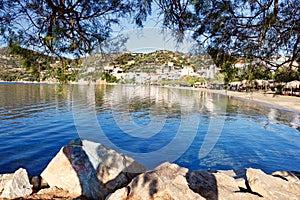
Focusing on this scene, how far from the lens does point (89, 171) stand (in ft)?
12.4

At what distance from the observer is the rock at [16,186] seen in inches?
140

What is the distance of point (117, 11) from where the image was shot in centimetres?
316

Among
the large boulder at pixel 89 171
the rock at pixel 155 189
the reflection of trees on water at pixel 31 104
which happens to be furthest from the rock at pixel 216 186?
the reflection of trees on water at pixel 31 104

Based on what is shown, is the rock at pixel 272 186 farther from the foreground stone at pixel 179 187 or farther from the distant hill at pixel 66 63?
the distant hill at pixel 66 63

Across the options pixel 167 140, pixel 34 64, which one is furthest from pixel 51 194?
pixel 167 140

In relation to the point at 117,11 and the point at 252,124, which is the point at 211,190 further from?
the point at 252,124

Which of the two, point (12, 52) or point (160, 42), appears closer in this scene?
point (12, 52)

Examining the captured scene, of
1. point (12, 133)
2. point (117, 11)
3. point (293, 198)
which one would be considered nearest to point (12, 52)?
point (117, 11)

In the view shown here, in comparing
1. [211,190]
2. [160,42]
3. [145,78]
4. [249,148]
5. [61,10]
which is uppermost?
[61,10]

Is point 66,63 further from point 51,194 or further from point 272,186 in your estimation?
point 272,186

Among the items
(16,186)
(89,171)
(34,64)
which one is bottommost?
(16,186)

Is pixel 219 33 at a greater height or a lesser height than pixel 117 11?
lesser

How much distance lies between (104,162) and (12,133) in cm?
819

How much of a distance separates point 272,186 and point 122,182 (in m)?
2.28
